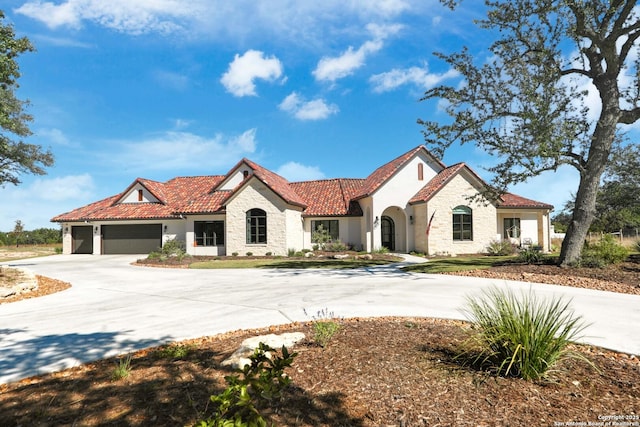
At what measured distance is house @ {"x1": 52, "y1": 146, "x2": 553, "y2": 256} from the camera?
22844mm

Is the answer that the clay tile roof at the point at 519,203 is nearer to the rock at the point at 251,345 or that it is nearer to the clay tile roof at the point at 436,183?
the clay tile roof at the point at 436,183

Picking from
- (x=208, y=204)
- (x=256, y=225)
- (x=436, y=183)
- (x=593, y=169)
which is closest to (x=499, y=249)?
(x=436, y=183)

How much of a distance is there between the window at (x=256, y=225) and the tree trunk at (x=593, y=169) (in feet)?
55.6

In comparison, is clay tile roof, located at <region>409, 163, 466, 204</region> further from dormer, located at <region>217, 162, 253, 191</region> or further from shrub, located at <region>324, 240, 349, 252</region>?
dormer, located at <region>217, 162, 253, 191</region>

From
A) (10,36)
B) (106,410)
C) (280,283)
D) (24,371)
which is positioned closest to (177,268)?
(280,283)

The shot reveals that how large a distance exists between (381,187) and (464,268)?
31.4 feet

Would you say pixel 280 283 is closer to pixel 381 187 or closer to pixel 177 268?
pixel 177 268

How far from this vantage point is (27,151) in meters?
19.9

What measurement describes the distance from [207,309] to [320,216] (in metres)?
17.7

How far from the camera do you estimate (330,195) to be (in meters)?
28.0

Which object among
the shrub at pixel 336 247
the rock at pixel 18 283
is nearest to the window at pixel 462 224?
the shrub at pixel 336 247

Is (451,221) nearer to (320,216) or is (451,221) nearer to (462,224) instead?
(462,224)

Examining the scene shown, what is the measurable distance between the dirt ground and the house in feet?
59.9

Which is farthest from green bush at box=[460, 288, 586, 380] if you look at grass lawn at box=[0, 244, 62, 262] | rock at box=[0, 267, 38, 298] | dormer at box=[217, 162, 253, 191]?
grass lawn at box=[0, 244, 62, 262]
